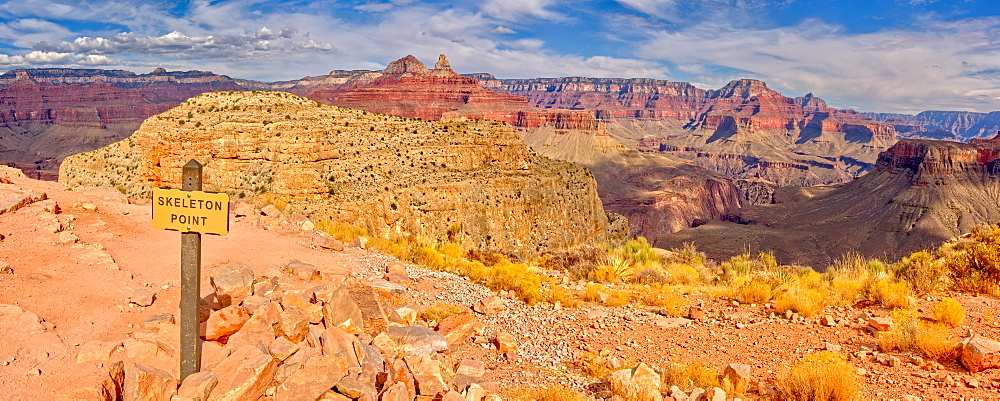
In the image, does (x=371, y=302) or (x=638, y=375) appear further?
(x=371, y=302)

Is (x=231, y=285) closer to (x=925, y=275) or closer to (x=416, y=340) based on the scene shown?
(x=416, y=340)

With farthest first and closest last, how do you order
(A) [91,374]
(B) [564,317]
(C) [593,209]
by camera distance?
1. (C) [593,209]
2. (B) [564,317]
3. (A) [91,374]

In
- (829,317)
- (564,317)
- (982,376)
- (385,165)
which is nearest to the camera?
(982,376)

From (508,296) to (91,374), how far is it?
23.2 feet

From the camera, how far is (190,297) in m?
5.43

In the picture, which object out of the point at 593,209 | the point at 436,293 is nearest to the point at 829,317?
the point at 436,293

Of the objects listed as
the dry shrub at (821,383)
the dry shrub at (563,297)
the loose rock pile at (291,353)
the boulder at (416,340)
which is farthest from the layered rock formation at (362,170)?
the dry shrub at (821,383)

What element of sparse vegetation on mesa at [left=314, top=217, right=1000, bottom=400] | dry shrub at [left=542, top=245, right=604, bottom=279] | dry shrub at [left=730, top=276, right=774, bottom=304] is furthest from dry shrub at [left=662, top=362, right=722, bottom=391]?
dry shrub at [left=542, top=245, right=604, bottom=279]

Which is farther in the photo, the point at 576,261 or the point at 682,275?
the point at 576,261

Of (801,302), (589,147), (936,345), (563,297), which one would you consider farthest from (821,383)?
(589,147)

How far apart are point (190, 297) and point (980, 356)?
28.9 feet

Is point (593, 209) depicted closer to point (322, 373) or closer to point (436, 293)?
point (436, 293)

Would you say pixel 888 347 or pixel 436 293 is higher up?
pixel 888 347

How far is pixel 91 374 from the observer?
5184 millimetres
